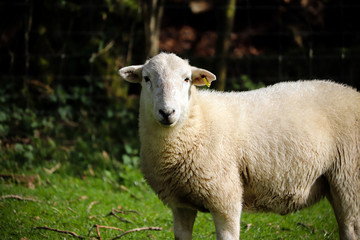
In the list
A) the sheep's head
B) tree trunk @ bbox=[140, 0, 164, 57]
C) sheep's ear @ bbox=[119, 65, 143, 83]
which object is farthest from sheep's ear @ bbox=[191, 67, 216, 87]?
tree trunk @ bbox=[140, 0, 164, 57]

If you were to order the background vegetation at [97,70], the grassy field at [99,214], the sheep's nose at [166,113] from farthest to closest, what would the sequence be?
the background vegetation at [97,70]
the grassy field at [99,214]
the sheep's nose at [166,113]

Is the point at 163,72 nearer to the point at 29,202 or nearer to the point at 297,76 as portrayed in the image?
the point at 29,202

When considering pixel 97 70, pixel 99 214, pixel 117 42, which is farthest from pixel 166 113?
pixel 117 42

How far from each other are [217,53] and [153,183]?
3.85 m

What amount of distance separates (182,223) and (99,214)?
1423 mm

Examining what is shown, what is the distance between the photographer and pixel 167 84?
10.9 feet

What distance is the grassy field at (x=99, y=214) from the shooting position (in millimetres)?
4141

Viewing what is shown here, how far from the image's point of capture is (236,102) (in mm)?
3705

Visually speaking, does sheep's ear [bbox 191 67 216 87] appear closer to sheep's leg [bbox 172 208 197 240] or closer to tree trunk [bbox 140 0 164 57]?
sheep's leg [bbox 172 208 197 240]

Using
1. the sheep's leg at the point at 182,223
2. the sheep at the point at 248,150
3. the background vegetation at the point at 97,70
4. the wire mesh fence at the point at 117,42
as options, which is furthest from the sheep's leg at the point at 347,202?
the wire mesh fence at the point at 117,42

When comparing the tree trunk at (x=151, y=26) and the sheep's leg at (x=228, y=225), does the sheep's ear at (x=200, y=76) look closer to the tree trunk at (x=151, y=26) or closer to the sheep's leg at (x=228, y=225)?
the sheep's leg at (x=228, y=225)

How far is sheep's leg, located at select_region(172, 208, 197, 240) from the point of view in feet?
11.7

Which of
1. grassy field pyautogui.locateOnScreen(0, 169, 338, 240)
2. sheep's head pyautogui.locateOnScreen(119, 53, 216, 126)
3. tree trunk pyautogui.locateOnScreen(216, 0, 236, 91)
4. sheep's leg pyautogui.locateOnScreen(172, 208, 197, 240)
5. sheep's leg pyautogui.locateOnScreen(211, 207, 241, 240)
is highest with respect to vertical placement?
tree trunk pyautogui.locateOnScreen(216, 0, 236, 91)

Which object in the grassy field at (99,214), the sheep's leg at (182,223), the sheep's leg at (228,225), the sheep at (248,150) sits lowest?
the grassy field at (99,214)
